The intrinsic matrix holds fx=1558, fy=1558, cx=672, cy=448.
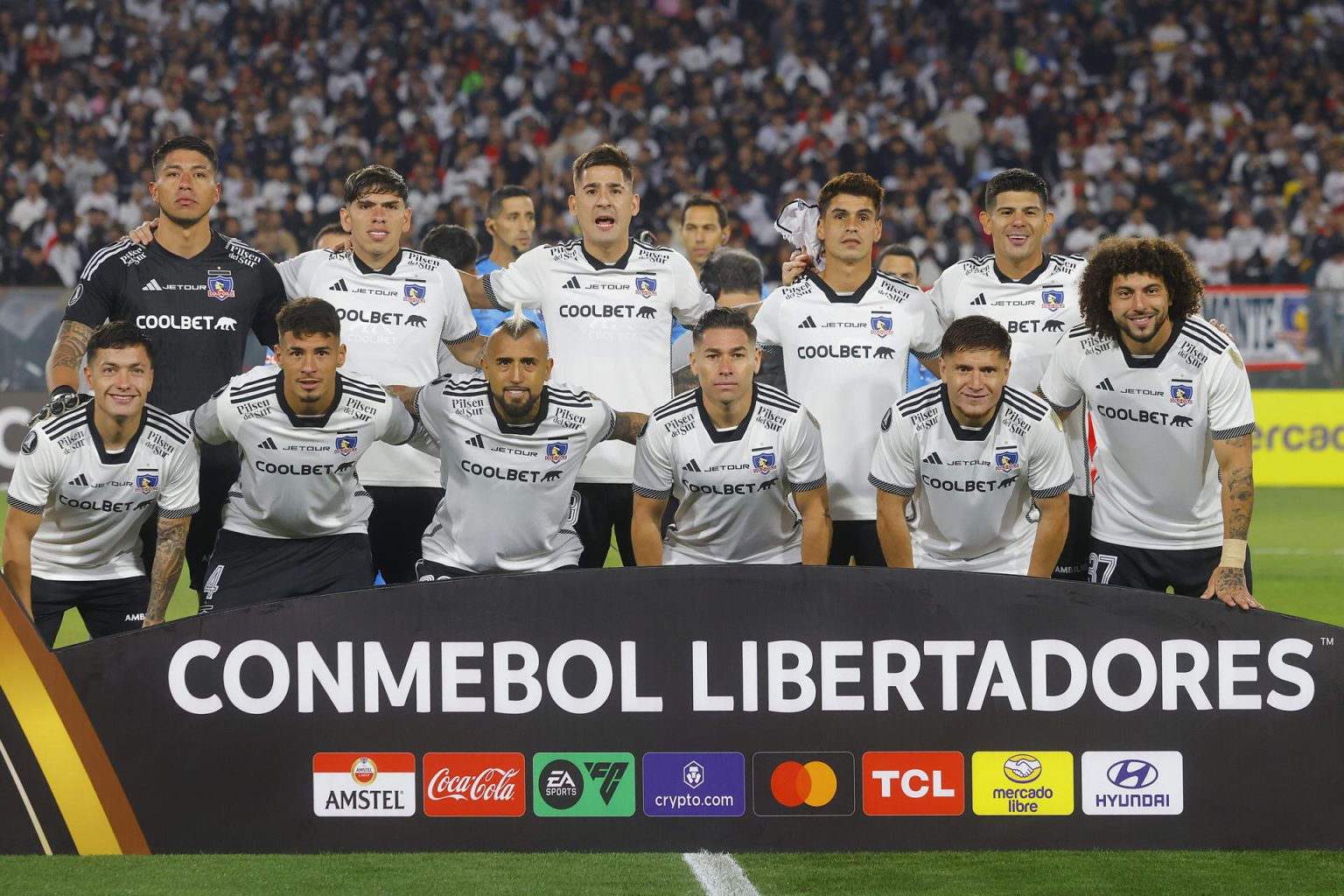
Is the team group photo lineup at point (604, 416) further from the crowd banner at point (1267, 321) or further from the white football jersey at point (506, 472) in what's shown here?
the crowd banner at point (1267, 321)

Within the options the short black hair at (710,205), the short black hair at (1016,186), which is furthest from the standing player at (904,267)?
the short black hair at (1016,186)

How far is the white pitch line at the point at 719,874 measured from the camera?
4.12 metres

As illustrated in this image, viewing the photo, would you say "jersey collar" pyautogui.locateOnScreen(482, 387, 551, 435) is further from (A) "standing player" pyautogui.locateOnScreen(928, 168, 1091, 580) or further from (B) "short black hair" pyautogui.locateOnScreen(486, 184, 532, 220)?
(B) "short black hair" pyautogui.locateOnScreen(486, 184, 532, 220)

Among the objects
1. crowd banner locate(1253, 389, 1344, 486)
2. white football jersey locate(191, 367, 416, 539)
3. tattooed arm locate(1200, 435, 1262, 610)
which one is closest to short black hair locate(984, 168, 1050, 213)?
tattooed arm locate(1200, 435, 1262, 610)

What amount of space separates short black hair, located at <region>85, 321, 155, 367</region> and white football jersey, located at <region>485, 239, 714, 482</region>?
4.78 feet

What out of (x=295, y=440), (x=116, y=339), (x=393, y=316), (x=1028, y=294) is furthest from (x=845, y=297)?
(x=116, y=339)

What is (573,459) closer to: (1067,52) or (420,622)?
(420,622)

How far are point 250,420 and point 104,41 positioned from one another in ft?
55.5

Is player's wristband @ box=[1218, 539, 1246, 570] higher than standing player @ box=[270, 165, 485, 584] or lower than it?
lower

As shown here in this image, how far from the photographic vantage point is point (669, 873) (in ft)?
14.0

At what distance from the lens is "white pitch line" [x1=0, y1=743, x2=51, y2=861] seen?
13.7 ft

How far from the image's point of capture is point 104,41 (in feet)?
66.8

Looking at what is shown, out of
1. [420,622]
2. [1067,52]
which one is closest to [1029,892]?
[420,622]

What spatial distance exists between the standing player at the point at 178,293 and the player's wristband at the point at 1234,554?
141 inches
